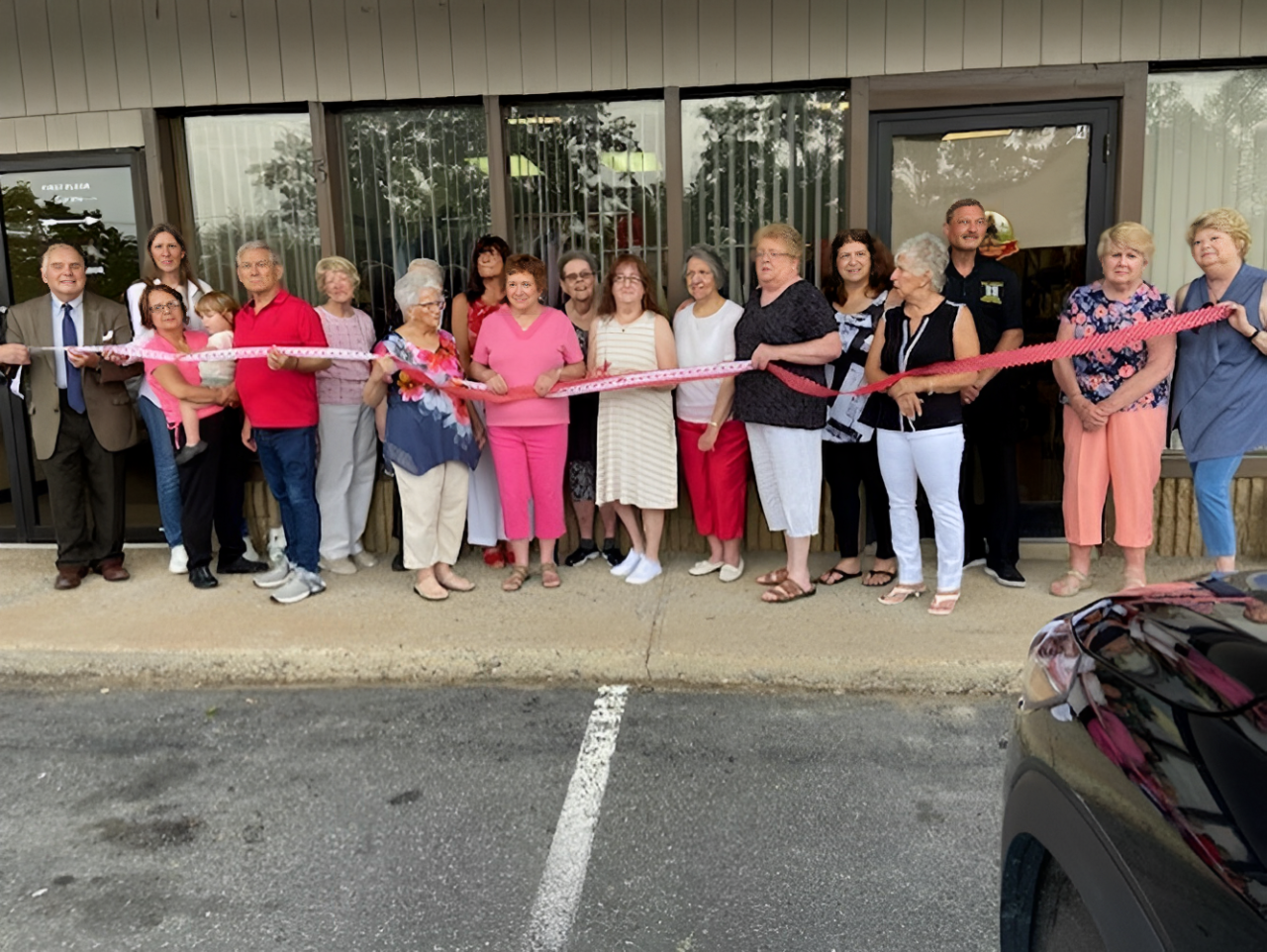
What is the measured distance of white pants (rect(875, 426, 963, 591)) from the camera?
4883mm

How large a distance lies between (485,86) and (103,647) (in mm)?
3864

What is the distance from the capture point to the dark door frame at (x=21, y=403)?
6422mm

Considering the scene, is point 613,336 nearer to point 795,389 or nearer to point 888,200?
point 795,389

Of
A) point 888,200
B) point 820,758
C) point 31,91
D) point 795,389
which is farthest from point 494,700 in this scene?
point 31,91

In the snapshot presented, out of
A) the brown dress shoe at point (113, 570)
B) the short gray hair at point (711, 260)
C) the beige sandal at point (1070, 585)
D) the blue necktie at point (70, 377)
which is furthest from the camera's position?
the brown dress shoe at point (113, 570)

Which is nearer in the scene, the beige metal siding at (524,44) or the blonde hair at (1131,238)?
the blonde hair at (1131,238)

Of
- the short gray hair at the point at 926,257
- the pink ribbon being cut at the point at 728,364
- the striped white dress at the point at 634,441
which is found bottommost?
the striped white dress at the point at 634,441

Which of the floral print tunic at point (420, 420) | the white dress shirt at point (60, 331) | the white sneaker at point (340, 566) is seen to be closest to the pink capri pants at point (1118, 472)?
the floral print tunic at point (420, 420)

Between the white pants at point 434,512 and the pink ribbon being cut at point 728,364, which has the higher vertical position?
the pink ribbon being cut at point 728,364

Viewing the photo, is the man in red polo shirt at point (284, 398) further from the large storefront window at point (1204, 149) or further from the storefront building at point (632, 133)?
the large storefront window at point (1204, 149)

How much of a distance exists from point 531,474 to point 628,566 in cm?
80

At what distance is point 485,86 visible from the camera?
6.16 m

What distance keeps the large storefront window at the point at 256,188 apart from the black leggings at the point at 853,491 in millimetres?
3580

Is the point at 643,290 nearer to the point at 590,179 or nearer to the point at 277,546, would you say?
the point at 590,179
